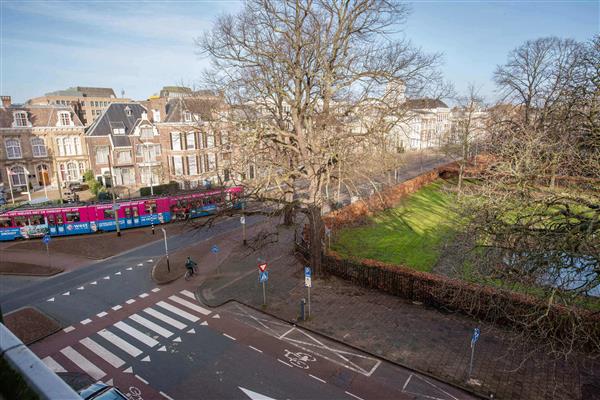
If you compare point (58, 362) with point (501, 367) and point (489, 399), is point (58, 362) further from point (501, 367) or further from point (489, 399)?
point (501, 367)

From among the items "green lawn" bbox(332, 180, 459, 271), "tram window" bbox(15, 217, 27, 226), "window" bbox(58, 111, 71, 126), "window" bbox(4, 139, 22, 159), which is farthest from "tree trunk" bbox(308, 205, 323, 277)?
"window" bbox(4, 139, 22, 159)

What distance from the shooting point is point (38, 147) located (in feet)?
159

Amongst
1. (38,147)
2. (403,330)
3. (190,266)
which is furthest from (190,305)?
(38,147)

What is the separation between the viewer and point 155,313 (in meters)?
19.0

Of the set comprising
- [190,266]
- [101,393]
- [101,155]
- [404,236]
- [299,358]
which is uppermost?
[101,155]

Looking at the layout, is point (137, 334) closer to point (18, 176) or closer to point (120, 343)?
point (120, 343)

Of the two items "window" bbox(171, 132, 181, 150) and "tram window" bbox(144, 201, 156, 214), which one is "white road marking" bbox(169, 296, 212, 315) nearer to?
"tram window" bbox(144, 201, 156, 214)

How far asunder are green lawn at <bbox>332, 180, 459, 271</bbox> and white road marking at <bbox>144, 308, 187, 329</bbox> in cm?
1199

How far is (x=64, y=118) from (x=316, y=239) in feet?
145

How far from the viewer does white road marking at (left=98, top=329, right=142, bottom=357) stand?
15.6m

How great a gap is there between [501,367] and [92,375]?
51.3ft

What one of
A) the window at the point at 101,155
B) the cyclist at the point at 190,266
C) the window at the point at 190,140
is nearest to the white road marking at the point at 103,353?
the cyclist at the point at 190,266

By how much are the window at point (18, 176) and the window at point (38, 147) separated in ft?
8.38

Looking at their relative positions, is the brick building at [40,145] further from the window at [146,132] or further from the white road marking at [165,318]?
the white road marking at [165,318]
